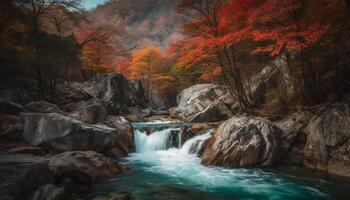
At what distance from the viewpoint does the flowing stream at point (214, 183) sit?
26.7 ft

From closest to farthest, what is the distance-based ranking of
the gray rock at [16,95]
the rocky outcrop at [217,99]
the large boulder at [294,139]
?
the large boulder at [294,139] → the gray rock at [16,95] → the rocky outcrop at [217,99]

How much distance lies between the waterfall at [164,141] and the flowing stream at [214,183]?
1.77 meters

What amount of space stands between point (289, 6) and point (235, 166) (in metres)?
6.86

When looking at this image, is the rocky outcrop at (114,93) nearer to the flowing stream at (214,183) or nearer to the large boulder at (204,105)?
the large boulder at (204,105)

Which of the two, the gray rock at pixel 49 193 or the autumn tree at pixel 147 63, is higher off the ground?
the autumn tree at pixel 147 63

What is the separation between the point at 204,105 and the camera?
2583cm

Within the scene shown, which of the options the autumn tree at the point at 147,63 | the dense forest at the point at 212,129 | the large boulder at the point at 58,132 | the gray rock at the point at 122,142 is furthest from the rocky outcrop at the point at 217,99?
the autumn tree at the point at 147,63

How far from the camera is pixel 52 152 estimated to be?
432 inches

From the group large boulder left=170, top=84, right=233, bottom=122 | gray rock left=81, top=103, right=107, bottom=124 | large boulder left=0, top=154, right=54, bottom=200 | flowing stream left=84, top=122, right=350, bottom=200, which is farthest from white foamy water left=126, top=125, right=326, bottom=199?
large boulder left=170, top=84, right=233, bottom=122

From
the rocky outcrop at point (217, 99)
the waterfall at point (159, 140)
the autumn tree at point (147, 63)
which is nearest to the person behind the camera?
the waterfall at point (159, 140)

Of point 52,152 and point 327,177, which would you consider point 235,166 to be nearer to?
point 327,177

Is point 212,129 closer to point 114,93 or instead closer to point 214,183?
point 214,183

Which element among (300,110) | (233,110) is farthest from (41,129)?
(233,110)

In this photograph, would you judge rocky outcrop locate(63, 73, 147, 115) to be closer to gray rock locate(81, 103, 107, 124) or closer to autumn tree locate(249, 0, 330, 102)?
gray rock locate(81, 103, 107, 124)
